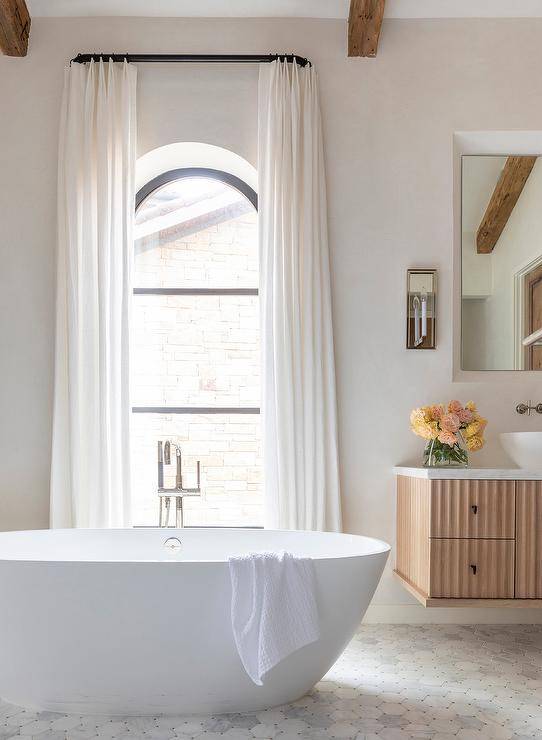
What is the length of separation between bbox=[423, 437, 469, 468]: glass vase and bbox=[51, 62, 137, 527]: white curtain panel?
1.35 m

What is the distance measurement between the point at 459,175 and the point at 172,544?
2.21 metres

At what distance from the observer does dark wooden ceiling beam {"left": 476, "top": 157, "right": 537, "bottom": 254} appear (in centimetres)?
391

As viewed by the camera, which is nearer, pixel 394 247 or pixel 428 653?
pixel 428 653

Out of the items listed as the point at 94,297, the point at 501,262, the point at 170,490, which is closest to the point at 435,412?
the point at 501,262

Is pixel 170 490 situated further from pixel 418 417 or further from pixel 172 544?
pixel 418 417

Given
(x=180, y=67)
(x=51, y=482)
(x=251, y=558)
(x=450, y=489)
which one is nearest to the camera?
(x=251, y=558)

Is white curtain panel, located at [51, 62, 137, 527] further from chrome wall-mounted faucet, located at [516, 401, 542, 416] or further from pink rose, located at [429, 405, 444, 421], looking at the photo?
chrome wall-mounted faucet, located at [516, 401, 542, 416]

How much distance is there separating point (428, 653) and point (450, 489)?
67cm

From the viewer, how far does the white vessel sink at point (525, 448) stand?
10.8 feet

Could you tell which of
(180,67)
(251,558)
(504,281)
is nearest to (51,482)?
(251,558)

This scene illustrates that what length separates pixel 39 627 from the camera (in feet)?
7.82

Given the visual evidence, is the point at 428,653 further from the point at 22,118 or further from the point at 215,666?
the point at 22,118

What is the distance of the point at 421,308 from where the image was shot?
374 cm

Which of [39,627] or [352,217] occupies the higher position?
[352,217]
